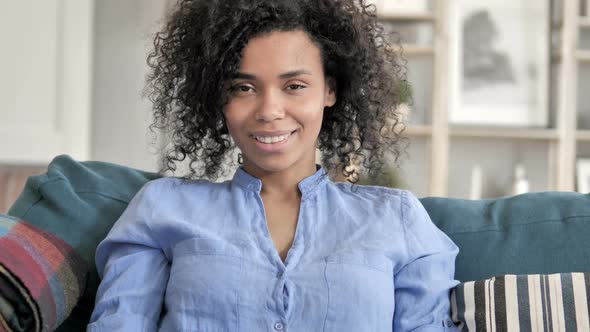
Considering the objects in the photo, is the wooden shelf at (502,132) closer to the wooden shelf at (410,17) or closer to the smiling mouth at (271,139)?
the wooden shelf at (410,17)

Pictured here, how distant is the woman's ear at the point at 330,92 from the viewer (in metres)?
1.66

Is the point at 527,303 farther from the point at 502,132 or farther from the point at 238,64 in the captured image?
the point at 502,132

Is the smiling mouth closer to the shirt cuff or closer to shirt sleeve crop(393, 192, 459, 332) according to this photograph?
shirt sleeve crop(393, 192, 459, 332)

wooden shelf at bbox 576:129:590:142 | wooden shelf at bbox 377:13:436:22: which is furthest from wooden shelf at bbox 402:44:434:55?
wooden shelf at bbox 576:129:590:142

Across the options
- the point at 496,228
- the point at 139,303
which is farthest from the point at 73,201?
the point at 496,228

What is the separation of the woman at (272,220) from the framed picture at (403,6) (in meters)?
2.53

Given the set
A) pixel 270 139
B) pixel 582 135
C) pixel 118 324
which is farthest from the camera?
pixel 582 135

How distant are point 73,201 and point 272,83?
1.56 feet

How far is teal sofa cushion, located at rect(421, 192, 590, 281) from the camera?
1.56m

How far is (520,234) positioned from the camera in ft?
5.25

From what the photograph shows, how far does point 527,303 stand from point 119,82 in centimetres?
284

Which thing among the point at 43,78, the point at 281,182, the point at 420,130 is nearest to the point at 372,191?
the point at 281,182

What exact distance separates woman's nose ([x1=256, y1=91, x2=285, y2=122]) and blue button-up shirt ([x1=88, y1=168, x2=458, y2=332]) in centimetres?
15

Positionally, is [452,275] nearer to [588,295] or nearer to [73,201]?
[588,295]
